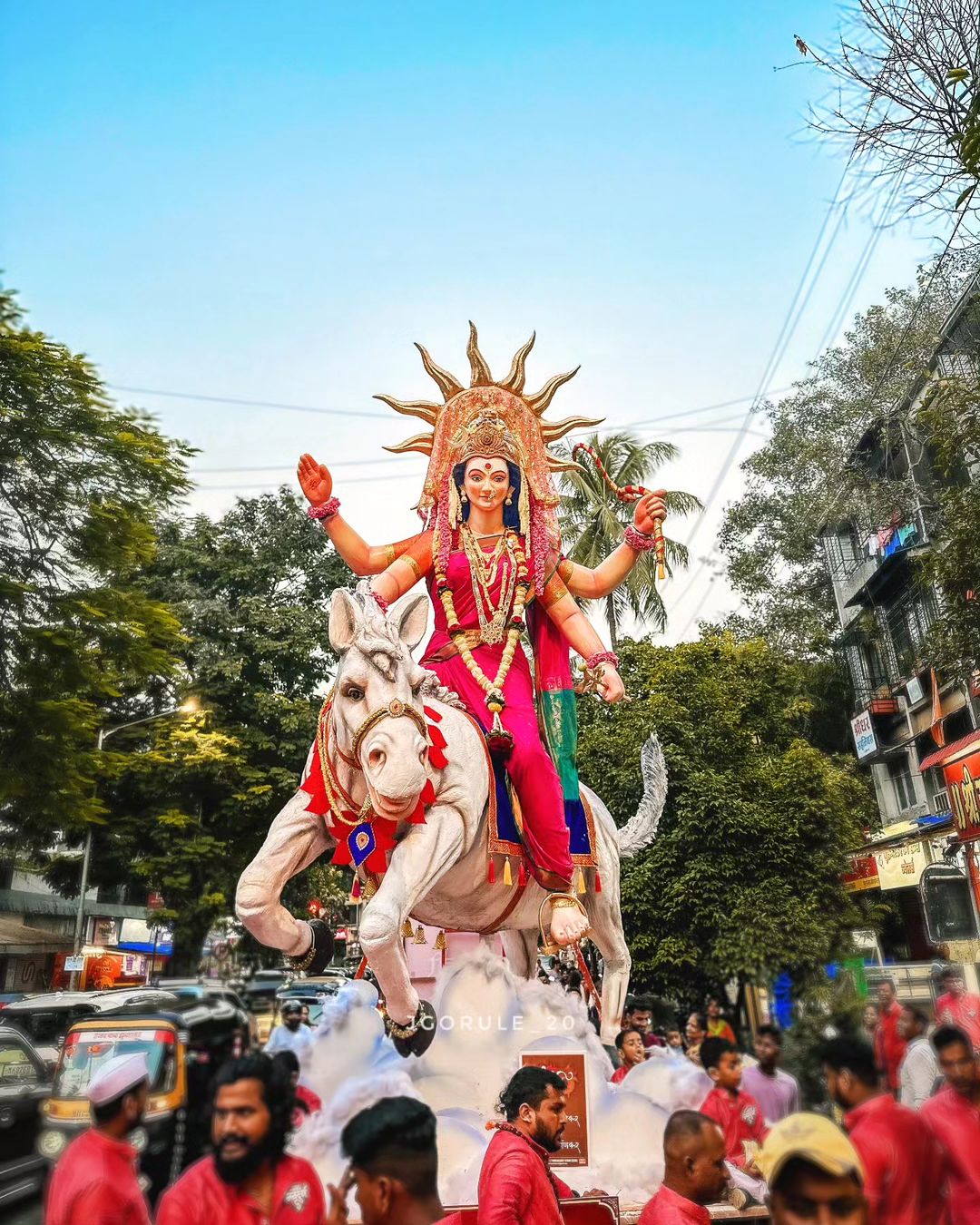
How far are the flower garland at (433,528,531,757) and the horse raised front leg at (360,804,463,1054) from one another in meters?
0.57

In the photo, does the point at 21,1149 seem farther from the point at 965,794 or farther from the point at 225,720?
the point at 225,720

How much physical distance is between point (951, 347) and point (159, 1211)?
11147mm

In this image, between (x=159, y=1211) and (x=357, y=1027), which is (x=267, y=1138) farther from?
(x=357, y=1027)

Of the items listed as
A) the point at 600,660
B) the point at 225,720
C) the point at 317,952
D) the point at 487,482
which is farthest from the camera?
the point at 225,720

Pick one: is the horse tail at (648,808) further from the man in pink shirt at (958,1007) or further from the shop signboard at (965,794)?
the man in pink shirt at (958,1007)

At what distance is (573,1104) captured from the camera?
13.1 ft

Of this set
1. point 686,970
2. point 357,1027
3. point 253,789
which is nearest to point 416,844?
point 357,1027

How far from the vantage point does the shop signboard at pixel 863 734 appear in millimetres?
16656

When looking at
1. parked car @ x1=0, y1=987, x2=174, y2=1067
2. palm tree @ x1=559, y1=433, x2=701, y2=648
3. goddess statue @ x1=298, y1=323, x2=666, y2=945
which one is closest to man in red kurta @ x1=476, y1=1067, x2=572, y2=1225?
goddess statue @ x1=298, y1=323, x2=666, y2=945

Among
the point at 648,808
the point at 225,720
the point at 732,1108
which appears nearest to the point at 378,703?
the point at 732,1108

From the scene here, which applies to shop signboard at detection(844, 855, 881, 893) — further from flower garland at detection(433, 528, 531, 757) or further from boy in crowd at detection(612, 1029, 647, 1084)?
flower garland at detection(433, 528, 531, 757)

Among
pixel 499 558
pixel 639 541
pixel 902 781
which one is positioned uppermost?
pixel 902 781

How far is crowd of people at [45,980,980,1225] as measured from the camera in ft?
5.20

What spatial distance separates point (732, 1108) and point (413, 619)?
94.1 inches
